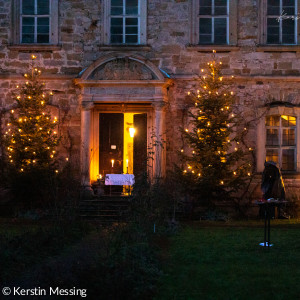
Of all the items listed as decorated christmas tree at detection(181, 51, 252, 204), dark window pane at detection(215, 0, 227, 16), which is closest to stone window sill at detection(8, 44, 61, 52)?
decorated christmas tree at detection(181, 51, 252, 204)

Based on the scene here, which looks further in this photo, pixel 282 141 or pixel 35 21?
pixel 35 21

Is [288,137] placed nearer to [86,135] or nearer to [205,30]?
[205,30]

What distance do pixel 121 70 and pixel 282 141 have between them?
16.3 feet

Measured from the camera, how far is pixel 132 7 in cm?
1638

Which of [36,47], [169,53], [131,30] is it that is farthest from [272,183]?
[36,47]

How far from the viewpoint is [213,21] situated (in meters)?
16.3

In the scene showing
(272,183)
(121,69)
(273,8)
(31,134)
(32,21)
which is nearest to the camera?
(272,183)

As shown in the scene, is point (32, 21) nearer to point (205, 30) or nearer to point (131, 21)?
point (131, 21)

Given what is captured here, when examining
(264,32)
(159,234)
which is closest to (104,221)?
(159,234)

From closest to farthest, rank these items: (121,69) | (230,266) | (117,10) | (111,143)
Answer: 1. (230,266)
2. (121,69)
3. (117,10)
4. (111,143)

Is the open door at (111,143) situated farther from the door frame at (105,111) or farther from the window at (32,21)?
the window at (32,21)

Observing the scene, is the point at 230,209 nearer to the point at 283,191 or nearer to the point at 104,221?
the point at 283,191

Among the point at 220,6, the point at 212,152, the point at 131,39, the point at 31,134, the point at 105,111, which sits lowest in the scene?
the point at 212,152

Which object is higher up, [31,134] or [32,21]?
[32,21]
